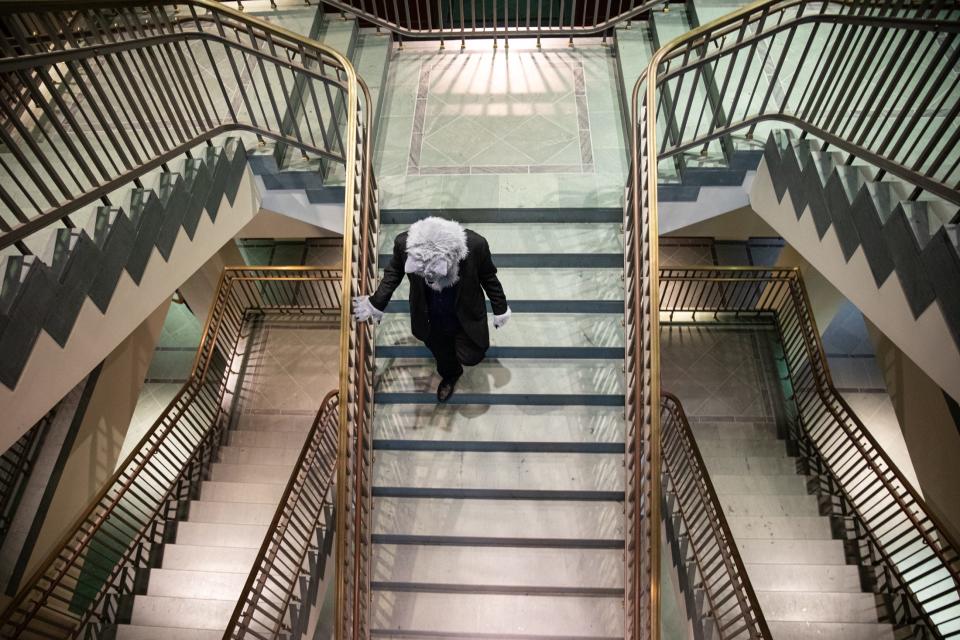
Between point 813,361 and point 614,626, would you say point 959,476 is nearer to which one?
point 813,361

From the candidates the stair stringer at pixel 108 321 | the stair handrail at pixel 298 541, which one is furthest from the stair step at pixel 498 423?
the stair stringer at pixel 108 321

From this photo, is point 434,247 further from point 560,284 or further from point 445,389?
point 560,284

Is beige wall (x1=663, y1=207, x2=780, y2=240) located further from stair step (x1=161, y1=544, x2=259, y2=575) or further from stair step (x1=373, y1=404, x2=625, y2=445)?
stair step (x1=161, y1=544, x2=259, y2=575)

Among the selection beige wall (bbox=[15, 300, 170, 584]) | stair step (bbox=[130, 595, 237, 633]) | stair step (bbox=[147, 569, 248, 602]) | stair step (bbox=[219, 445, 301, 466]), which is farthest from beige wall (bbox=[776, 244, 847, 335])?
beige wall (bbox=[15, 300, 170, 584])

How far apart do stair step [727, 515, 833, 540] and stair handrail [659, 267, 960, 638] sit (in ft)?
0.84

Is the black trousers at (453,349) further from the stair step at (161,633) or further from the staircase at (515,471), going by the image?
the stair step at (161,633)

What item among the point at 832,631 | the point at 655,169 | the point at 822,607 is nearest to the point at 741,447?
the point at 822,607

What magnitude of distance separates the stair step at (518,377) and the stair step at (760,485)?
2.37 metres

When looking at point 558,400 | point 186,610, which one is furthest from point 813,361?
point 186,610

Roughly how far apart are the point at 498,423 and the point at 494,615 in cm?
149

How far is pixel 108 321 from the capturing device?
3.88m

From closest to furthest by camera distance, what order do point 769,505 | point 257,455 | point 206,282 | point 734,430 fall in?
point 769,505, point 734,430, point 257,455, point 206,282

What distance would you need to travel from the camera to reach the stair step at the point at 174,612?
5.37 m

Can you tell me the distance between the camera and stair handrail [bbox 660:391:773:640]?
154 inches
